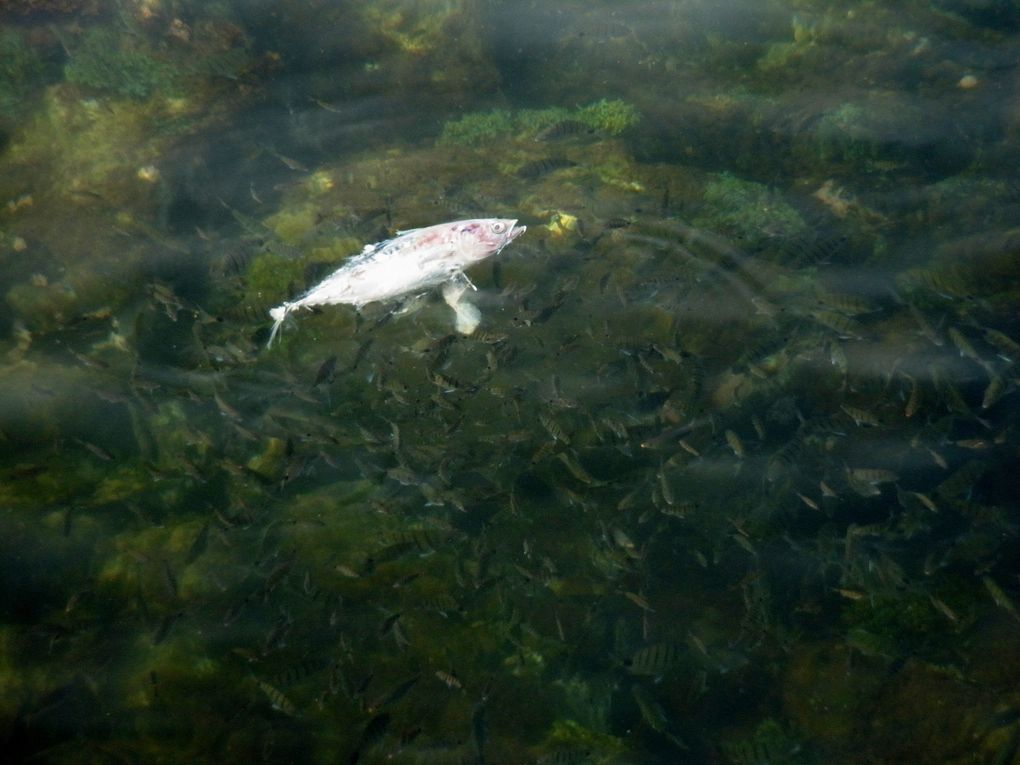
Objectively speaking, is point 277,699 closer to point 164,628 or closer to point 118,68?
point 164,628

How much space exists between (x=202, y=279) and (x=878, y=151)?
879 centimetres

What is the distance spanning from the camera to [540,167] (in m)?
7.19

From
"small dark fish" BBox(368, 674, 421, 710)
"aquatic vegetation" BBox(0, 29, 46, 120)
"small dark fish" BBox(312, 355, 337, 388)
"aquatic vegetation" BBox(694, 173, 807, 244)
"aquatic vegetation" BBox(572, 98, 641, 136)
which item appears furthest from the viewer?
"aquatic vegetation" BBox(572, 98, 641, 136)

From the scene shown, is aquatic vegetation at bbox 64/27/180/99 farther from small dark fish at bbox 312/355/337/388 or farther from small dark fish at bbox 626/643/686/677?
small dark fish at bbox 626/643/686/677

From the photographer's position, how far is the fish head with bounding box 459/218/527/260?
579 centimetres

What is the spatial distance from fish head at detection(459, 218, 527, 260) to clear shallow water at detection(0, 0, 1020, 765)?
749mm

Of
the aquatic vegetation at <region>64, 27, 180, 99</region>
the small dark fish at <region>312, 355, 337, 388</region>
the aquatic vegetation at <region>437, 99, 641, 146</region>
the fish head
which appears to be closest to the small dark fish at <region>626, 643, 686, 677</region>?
the small dark fish at <region>312, 355, 337, 388</region>

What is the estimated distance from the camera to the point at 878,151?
8211mm

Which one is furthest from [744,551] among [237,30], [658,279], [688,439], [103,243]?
[237,30]

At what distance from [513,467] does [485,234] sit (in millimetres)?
2363

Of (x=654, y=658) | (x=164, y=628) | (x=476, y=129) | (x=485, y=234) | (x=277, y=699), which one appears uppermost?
(x=476, y=129)

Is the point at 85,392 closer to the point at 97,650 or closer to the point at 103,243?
the point at 103,243

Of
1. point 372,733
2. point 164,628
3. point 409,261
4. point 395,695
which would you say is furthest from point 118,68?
point 372,733

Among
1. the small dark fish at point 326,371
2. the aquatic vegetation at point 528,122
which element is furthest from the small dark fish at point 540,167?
the small dark fish at point 326,371
